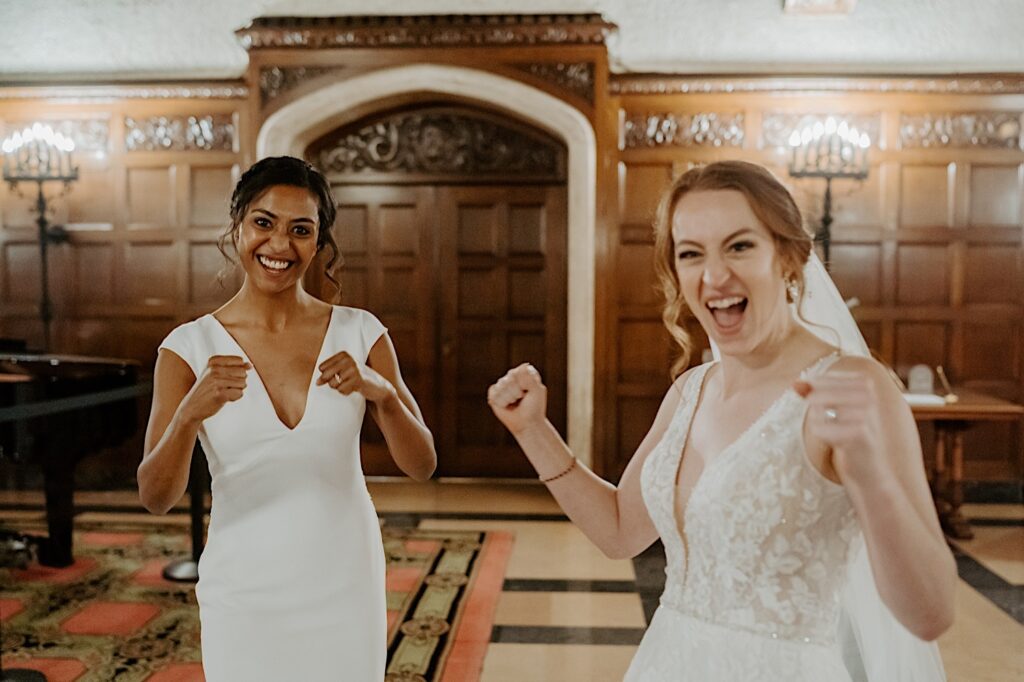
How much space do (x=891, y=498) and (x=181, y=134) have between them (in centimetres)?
671

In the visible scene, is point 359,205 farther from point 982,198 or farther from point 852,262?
point 982,198

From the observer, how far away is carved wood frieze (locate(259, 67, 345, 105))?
6.48m

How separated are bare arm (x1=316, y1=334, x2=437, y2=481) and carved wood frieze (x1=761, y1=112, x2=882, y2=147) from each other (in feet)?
17.1

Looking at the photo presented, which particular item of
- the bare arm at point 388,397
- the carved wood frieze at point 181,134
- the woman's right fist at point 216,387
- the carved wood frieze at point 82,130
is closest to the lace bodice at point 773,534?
the bare arm at point 388,397

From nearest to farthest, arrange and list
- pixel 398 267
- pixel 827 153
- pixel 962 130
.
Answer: pixel 827 153 < pixel 962 130 < pixel 398 267

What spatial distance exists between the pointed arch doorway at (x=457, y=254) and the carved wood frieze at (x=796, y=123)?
158 centimetres

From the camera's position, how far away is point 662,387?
665 centimetres

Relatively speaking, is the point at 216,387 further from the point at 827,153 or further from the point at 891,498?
the point at 827,153

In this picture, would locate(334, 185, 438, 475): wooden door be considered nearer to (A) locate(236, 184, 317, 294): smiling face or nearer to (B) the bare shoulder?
(A) locate(236, 184, 317, 294): smiling face

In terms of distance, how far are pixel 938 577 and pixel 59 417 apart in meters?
4.58

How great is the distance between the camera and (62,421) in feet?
15.3

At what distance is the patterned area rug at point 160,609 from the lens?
141 inches

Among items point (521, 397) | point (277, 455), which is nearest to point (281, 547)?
point (277, 455)

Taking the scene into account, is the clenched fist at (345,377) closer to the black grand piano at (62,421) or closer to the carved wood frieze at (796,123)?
the black grand piano at (62,421)
